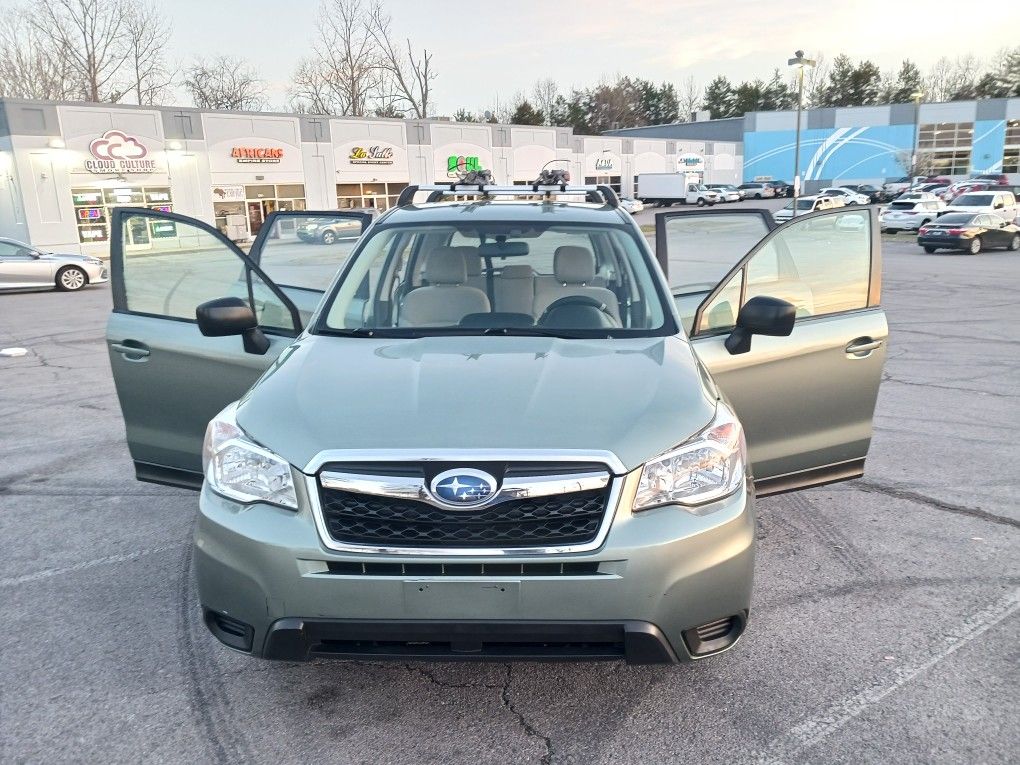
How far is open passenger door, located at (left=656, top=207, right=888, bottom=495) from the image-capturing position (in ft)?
12.9

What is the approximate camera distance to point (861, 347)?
4.11 meters

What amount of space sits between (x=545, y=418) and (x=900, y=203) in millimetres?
38666

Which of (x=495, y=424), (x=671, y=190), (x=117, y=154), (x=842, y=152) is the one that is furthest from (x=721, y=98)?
(x=495, y=424)

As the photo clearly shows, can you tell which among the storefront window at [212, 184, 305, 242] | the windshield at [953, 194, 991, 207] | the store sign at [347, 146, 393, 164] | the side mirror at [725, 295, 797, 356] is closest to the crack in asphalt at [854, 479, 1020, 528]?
the side mirror at [725, 295, 797, 356]

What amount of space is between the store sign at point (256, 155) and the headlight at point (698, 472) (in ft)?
130

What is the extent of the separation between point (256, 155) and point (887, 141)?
63.3 m

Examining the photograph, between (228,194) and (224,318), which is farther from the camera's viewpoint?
(228,194)

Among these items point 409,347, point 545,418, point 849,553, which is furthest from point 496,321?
point 849,553

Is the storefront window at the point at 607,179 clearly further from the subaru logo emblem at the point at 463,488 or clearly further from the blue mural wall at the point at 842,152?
the subaru logo emblem at the point at 463,488

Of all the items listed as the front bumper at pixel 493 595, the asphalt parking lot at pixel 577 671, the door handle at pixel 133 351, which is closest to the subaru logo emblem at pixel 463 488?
the front bumper at pixel 493 595

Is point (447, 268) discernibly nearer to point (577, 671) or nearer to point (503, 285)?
point (503, 285)

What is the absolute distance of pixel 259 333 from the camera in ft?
13.0

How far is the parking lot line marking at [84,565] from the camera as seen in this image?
404 cm

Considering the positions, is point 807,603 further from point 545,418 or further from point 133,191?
point 133,191
